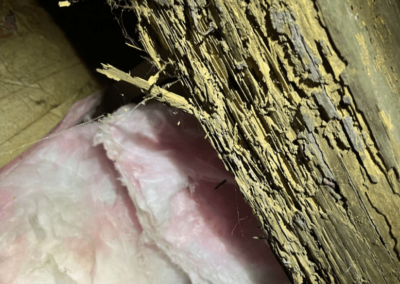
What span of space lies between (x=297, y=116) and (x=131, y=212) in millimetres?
584

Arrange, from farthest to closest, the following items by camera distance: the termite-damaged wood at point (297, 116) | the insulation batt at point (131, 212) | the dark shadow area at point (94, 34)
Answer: the dark shadow area at point (94, 34)
the insulation batt at point (131, 212)
the termite-damaged wood at point (297, 116)

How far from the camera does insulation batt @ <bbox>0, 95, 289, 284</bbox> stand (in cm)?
75

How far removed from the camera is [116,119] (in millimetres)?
774

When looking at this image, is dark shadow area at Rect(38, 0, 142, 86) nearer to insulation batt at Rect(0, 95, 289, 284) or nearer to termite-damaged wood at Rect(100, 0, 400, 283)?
insulation batt at Rect(0, 95, 289, 284)

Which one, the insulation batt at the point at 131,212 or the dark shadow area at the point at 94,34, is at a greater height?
the dark shadow area at the point at 94,34

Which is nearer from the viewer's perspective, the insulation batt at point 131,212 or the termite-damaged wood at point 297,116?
the termite-damaged wood at point 297,116

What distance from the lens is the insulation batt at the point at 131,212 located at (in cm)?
75

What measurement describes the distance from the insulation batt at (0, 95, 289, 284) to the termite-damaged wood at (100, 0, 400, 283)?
0.72ft


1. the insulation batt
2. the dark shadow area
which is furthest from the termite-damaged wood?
the dark shadow area

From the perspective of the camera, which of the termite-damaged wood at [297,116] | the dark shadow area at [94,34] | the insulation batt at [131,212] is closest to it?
the termite-damaged wood at [297,116]

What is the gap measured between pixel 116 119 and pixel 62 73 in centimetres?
28

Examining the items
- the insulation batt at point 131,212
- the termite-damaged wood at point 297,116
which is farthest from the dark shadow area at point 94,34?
the termite-damaged wood at point 297,116

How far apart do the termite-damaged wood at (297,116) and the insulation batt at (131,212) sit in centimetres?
22

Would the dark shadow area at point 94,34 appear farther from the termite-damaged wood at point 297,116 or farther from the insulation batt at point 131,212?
the termite-damaged wood at point 297,116
